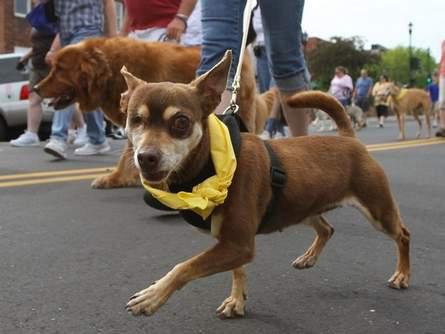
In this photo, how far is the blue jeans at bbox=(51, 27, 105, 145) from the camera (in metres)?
7.09

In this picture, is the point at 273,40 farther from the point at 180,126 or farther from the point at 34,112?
the point at 34,112

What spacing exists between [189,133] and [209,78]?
0.94 feet

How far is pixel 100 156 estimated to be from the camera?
7871 mm

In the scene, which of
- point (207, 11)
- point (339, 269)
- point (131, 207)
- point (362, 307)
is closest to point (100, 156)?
point (131, 207)

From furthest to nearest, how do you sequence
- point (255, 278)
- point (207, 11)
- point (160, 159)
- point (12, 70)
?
point (12, 70) < point (207, 11) < point (255, 278) < point (160, 159)

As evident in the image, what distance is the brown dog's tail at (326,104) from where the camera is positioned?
3411 mm

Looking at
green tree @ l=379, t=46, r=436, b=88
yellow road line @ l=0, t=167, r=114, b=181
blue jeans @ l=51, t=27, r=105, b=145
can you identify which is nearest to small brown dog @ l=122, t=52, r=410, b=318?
yellow road line @ l=0, t=167, r=114, b=181

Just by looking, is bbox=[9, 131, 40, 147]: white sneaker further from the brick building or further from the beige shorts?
the brick building

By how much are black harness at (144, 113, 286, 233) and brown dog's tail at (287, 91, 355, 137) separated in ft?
1.85

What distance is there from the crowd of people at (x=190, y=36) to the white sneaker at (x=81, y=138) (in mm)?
24

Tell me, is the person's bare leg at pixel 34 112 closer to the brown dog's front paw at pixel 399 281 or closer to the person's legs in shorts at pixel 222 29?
the person's legs in shorts at pixel 222 29

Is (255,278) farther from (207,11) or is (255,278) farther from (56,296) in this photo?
(207,11)

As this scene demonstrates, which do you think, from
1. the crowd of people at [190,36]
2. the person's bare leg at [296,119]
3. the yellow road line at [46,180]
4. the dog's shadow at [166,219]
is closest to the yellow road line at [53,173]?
the yellow road line at [46,180]

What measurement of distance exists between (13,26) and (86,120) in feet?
73.2
